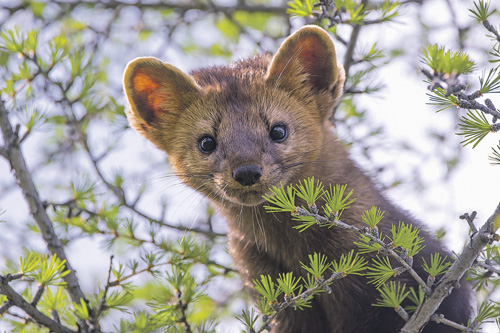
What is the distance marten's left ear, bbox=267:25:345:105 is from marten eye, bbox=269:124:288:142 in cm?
35

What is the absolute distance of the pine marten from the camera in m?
3.96

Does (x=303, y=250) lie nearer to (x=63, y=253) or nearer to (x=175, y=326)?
(x=175, y=326)

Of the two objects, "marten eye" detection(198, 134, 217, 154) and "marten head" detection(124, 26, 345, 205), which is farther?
"marten eye" detection(198, 134, 217, 154)

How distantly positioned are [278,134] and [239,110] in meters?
0.30

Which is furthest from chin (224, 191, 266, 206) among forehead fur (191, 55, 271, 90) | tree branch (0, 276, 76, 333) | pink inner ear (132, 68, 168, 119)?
tree branch (0, 276, 76, 333)

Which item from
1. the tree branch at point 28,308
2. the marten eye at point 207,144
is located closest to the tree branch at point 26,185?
the tree branch at point 28,308

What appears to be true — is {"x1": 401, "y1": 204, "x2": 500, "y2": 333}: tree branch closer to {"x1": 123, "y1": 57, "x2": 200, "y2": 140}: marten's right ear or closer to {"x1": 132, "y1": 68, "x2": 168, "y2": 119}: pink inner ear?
{"x1": 123, "y1": 57, "x2": 200, "y2": 140}: marten's right ear

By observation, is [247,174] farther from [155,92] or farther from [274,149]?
[155,92]

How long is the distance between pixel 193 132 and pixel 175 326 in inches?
51.6

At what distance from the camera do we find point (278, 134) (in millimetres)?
4121

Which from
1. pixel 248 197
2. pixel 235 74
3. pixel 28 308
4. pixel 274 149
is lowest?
pixel 28 308

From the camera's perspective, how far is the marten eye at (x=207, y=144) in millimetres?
4207

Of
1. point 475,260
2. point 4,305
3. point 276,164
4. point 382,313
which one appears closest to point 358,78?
point 276,164

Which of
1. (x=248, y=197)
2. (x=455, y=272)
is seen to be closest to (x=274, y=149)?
(x=248, y=197)
